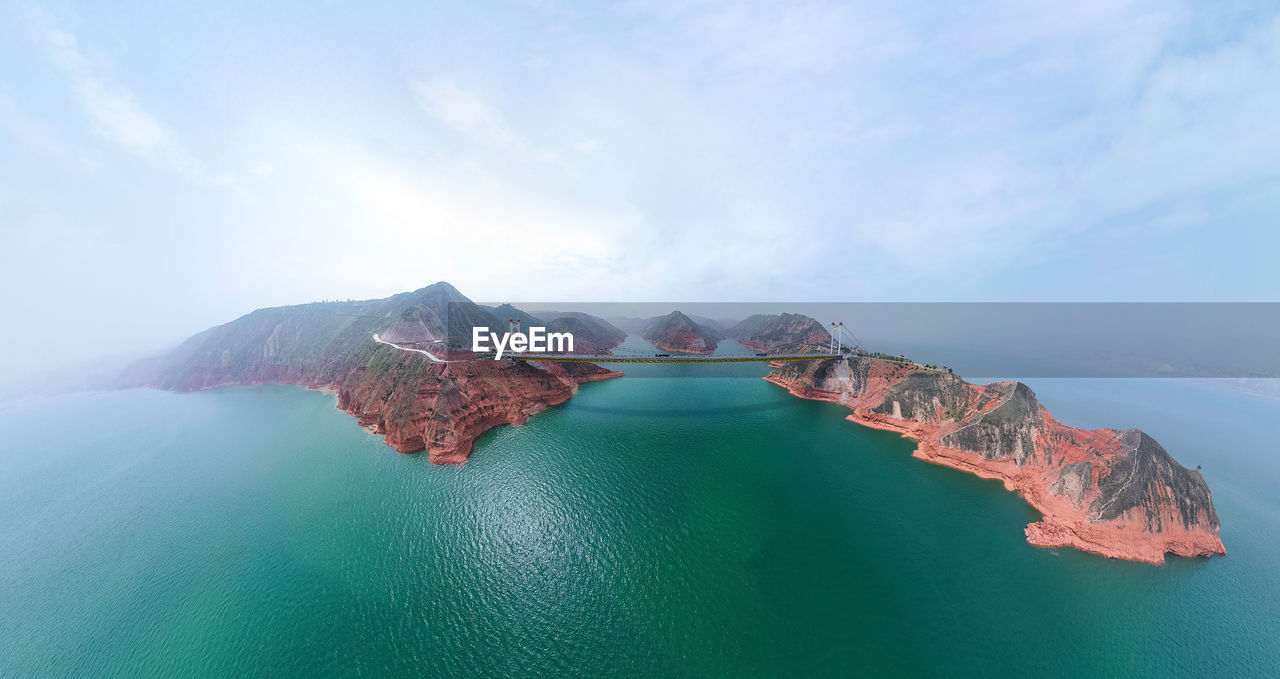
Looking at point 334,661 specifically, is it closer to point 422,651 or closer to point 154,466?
point 422,651

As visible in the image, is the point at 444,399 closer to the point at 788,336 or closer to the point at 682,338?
the point at 682,338

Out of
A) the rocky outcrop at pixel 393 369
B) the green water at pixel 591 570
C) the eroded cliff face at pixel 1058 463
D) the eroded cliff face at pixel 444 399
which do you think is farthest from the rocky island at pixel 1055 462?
the rocky outcrop at pixel 393 369

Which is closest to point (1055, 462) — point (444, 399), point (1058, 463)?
point (1058, 463)

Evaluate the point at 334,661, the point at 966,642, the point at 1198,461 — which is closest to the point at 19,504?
the point at 334,661

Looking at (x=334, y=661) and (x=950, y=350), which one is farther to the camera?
(x=950, y=350)

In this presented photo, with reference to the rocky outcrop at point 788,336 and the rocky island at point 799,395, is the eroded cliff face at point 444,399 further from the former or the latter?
the rocky outcrop at point 788,336

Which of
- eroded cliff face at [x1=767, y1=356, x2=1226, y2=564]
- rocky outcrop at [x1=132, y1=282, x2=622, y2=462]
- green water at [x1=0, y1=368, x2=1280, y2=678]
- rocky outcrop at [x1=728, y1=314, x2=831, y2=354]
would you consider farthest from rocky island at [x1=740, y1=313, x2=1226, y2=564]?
rocky outcrop at [x1=132, y1=282, x2=622, y2=462]
